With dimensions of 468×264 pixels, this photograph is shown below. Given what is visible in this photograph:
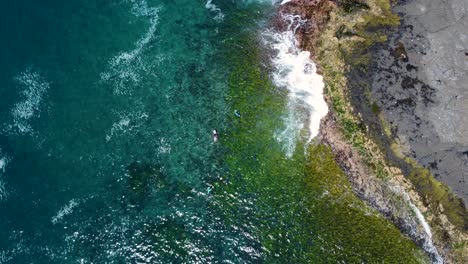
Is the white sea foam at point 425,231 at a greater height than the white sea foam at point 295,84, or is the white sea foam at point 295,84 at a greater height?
the white sea foam at point 295,84

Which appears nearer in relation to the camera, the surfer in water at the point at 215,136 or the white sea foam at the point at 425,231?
the white sea foam at the point at 425,231

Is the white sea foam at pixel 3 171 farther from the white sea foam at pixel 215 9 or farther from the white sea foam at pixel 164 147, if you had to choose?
the white sea foam at pixel 215 9

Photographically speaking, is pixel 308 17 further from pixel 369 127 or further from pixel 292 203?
pixel 292 203

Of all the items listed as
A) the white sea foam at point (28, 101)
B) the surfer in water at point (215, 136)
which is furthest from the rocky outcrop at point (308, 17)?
the white sea foam at point (28, 101)

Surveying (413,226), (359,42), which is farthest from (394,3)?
(413,226)

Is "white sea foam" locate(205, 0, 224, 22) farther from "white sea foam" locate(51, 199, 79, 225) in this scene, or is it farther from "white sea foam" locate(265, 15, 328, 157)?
"white sea foam" locate(51, 199, 79, 225)

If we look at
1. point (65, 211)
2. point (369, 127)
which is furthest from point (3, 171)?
point (369, 127)

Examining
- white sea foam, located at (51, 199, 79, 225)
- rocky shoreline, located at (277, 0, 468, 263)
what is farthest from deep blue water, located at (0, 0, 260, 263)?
rocky shoreline, located at (277, 0, 468, 263)
